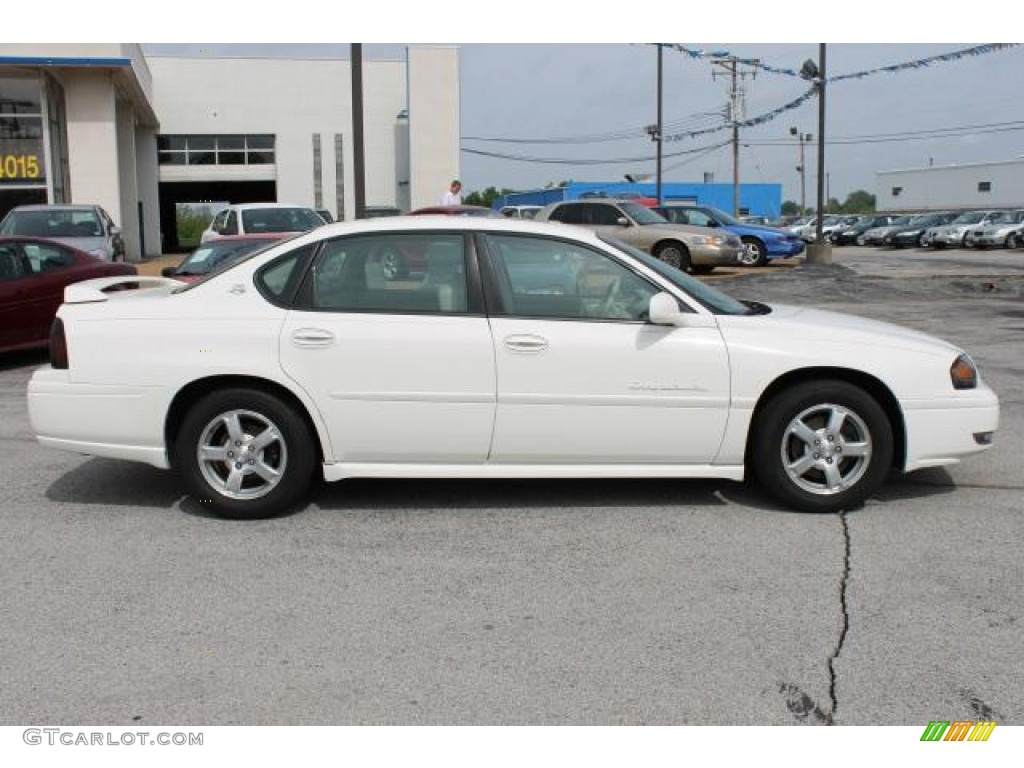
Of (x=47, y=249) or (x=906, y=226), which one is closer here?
(x=47, y=249)

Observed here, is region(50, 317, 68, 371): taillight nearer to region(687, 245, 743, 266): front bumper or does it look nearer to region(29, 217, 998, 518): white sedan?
region(29, 217, 998, 518): white sedan

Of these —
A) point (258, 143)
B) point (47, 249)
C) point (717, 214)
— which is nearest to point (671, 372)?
point (47, 249)

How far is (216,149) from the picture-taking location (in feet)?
124

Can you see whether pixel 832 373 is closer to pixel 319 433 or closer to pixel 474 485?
pixel 474 485

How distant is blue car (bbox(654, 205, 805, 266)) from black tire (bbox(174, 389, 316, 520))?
18.8 meters

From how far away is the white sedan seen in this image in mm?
5391

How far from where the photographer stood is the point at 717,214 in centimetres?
2450

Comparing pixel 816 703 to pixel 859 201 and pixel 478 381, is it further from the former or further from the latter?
pixel 859 201

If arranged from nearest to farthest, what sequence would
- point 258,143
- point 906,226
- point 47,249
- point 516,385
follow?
point 516,385, point 47,249, point 258,143, point 906,226

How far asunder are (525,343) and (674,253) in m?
15.9

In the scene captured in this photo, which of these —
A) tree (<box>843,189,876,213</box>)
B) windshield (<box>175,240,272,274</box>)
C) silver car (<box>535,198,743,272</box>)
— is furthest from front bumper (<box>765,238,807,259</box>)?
tree (<box>843,189,876,213</box>)

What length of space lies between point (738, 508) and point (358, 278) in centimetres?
235

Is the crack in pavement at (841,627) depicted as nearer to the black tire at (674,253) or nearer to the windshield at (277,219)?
the windshield at (277,219)
